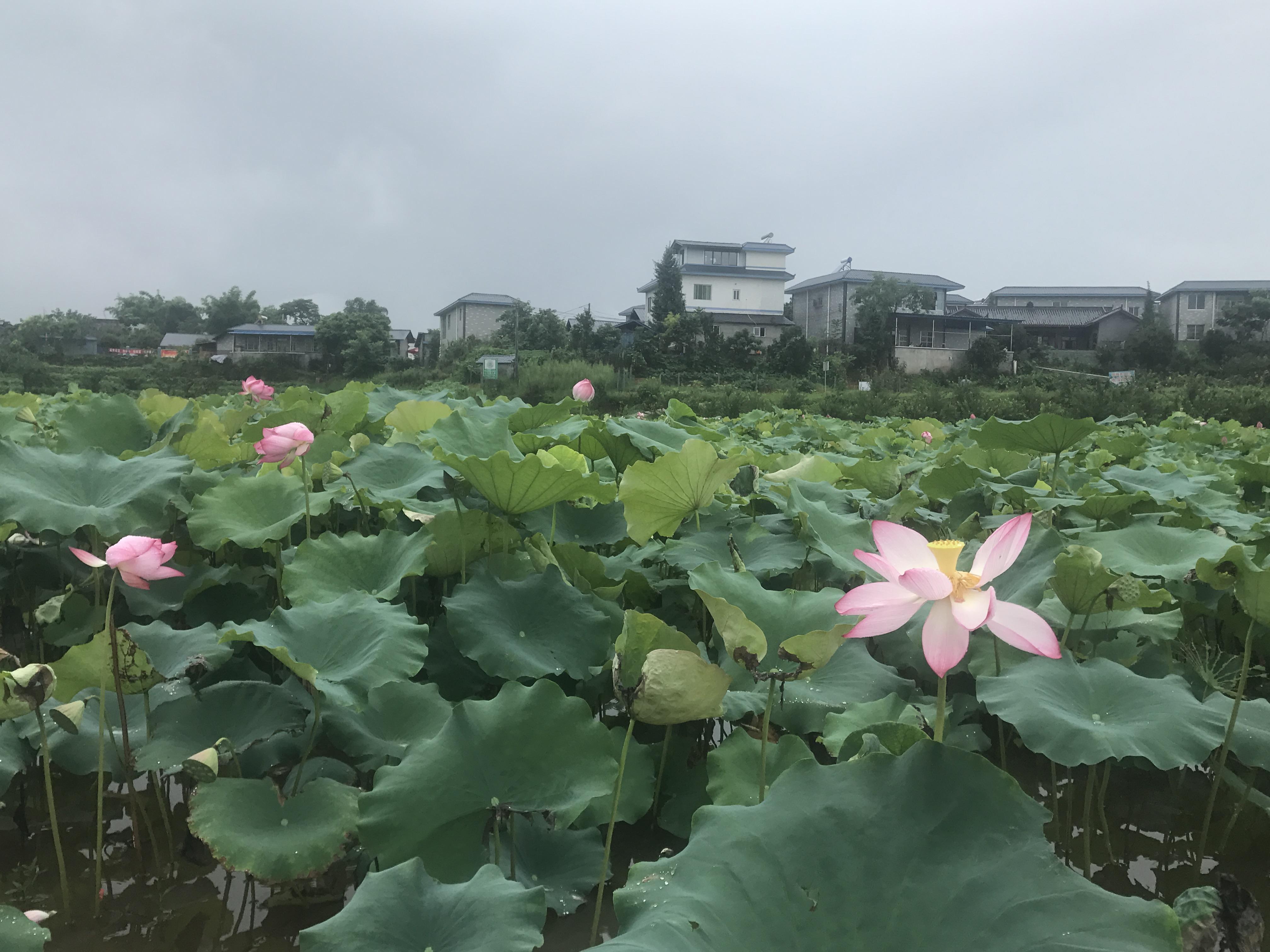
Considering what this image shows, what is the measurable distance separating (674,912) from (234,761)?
2.21ft

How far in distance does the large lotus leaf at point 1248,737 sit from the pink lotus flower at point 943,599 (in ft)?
2.01

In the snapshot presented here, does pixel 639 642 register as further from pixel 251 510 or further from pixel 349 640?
pixel 251 510

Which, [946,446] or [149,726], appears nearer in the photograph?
[149,726]

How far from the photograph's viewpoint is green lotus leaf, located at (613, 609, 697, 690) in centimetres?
78

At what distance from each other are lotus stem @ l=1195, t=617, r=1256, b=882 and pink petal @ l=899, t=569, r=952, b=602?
66cm

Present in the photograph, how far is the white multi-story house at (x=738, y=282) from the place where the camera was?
125 feet

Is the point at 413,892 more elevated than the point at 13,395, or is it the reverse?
the point at 13,395

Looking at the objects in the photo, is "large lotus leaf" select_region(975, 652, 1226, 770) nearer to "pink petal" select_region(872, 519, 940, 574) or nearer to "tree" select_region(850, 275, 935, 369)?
"pink petal" select_region(872, 519, 940, 574)

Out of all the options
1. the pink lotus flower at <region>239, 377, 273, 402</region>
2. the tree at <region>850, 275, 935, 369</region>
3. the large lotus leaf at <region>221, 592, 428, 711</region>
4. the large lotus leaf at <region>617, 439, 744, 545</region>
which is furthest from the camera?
the tree at <region>850, 275, 935, 369</region>

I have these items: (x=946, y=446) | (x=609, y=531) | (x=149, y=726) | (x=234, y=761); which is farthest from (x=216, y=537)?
(x=946, y=446)

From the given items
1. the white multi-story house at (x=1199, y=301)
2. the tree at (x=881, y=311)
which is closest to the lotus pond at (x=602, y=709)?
the tree at (x=881, y=311)

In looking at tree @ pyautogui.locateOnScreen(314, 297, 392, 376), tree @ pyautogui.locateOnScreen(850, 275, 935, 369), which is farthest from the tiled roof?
tree @ pyautogui.locateOnScreen(314, 297, 392, 376)

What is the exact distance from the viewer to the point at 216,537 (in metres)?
1.43

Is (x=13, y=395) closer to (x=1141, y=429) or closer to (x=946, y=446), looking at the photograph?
(x=946, y=446)
